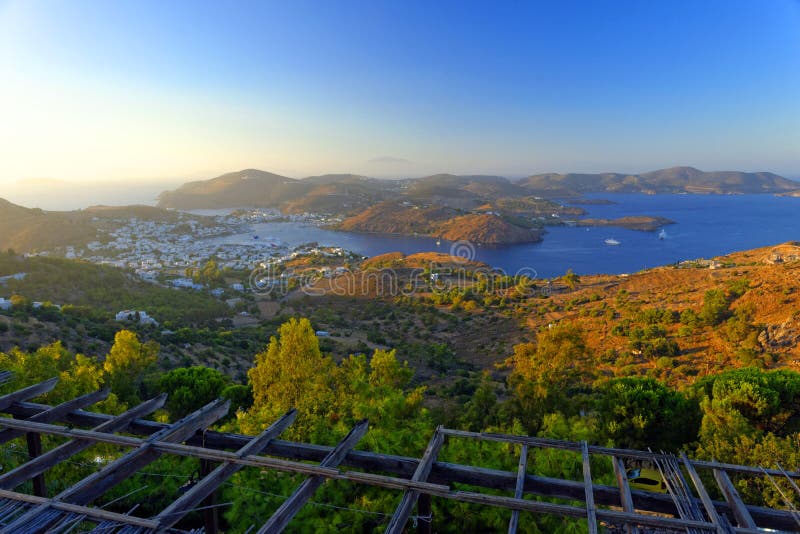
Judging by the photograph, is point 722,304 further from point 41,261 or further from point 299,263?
point 299,263

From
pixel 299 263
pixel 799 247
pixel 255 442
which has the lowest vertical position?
pixel 299 263

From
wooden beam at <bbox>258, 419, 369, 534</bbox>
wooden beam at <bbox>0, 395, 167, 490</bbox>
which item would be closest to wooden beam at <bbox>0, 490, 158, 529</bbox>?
wooden beam at <bbox>0, 395, 167, 490</bbox>

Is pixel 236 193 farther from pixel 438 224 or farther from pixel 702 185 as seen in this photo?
pixel 702 185

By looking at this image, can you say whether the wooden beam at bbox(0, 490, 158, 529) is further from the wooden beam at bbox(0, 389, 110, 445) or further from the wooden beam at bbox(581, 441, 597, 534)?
the wooden beam at bbox(581, 441, 597, 534)

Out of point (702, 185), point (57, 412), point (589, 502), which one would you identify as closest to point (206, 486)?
point (57, 412)

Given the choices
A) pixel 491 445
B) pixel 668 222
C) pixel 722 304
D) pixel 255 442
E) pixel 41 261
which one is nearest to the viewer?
pixel 255 442

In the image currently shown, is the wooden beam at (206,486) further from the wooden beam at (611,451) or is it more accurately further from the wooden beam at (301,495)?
the wooden beam at (611,451)

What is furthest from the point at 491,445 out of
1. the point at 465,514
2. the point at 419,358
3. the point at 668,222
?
the point at 668,222

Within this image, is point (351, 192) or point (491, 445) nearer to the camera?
point (491, 445)
